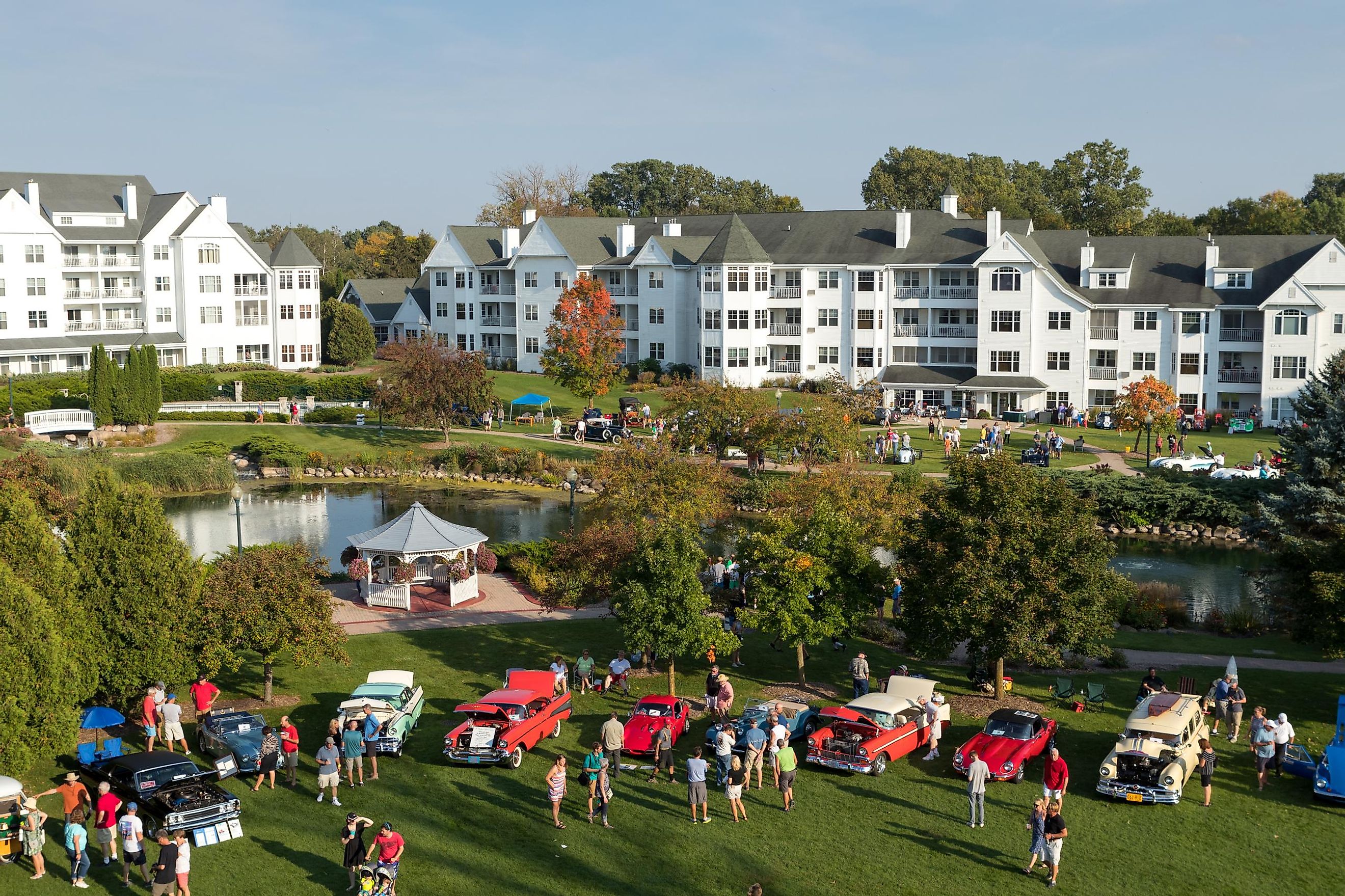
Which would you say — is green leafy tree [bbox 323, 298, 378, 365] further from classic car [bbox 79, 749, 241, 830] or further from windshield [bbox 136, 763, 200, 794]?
windshield [bbox 136, 763, 200, 794]

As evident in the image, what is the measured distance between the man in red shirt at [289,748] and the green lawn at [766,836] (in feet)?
1.26

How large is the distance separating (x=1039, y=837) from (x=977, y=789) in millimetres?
2027

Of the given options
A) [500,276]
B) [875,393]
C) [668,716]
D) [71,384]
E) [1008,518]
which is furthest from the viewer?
[500,276]

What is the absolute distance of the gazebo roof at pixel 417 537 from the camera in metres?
37.2

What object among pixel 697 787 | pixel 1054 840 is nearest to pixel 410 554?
pixel 697 787

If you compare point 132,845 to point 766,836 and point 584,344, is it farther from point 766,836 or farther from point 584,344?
point 584,344

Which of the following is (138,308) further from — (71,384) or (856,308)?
(856,308)

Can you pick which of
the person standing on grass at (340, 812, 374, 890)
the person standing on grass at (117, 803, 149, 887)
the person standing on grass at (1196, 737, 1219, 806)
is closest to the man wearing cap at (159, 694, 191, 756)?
the person standing on grass at (117, 803, 149, 887)

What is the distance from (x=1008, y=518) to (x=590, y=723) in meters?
10.4

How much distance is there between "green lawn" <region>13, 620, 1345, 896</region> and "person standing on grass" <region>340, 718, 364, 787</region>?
359 mm

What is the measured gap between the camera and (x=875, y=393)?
7706 centimetres

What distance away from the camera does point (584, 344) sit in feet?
253

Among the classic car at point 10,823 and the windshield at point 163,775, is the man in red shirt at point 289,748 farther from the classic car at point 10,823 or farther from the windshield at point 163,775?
the classic car at point 10,823

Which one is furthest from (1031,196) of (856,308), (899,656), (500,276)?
(899,656)
